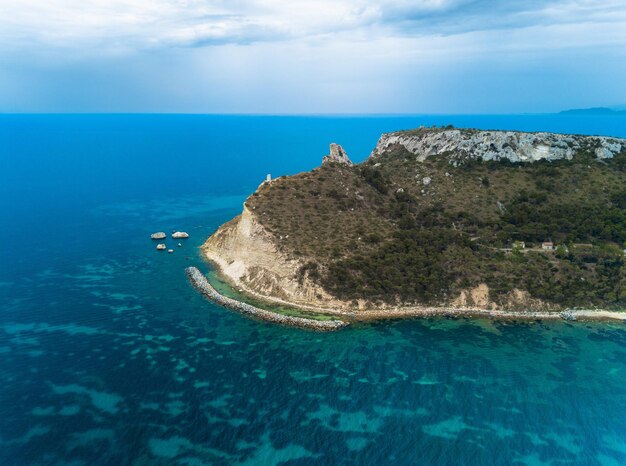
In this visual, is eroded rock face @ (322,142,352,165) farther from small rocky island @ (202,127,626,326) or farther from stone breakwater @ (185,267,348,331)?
stone breakwater @ (185,267,348,331)

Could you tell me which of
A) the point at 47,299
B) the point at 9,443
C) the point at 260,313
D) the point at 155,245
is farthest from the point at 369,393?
the point at 155,245

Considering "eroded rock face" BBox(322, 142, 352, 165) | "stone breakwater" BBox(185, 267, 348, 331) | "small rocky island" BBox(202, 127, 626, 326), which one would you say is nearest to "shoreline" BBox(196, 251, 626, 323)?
"small rocky island" BBox(202, 127, 626, 326)

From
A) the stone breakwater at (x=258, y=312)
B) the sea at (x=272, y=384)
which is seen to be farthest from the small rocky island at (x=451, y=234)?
the sea at (x=272, y=384)

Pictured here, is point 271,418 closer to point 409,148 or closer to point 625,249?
point 625,249

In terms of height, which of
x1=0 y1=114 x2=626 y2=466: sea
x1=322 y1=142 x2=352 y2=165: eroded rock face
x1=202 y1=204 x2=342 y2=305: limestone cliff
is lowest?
x1=0 y1=114 x2=626 y2=466: sea

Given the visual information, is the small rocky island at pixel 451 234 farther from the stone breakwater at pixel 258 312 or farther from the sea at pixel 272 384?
the sea at pixel 272 384

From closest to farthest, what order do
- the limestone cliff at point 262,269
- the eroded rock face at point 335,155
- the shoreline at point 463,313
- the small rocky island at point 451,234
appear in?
the shoreline at point 463,313, the small rocky island at point 451,234, the limestone cliff at point 262,269, the eroded rock face at point 335,155
